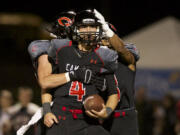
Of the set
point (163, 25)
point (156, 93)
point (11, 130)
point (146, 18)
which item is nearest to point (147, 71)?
point (156, 93)

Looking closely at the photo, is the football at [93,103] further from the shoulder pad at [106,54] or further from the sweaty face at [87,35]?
the sweaty face at [87,35]

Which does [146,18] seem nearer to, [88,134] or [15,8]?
[15,8]

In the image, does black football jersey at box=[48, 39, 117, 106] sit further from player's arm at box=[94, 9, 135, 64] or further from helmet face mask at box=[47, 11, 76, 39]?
helmet face mask at box=[47, 11, 76, 39]

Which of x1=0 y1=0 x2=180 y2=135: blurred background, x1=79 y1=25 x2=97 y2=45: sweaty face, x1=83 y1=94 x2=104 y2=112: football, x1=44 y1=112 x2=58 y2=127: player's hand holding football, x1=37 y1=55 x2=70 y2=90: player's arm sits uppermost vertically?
x1=79 y1=25 x2=97 y2=45: sweaty face

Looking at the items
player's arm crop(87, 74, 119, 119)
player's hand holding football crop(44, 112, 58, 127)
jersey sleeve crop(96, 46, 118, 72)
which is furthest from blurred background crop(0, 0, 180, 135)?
player's hand holding football crop(44, 112, 58, 127)

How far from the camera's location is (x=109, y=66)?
14.1ft

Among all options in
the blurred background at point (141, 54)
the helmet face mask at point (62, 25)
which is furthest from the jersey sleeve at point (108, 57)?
the blurred background at point (141, 54)

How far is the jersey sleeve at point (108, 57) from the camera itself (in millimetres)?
4285

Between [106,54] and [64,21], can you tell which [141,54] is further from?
[106,54]

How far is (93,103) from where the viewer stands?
4.03 metres

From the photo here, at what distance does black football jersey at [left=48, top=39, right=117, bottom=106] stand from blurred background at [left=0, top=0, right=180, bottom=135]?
344 cm

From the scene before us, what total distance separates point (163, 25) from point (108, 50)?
24.0 ft

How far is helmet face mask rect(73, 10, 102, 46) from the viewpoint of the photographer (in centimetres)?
429

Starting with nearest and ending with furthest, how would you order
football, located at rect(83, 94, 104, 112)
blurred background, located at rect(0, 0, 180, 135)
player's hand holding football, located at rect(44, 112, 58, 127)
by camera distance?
football, located at rect(83, 94, 104, 112) → player's hand holding football, located at rect(44, 112, 58, 127) → blurred background, located at rect(0, 0, 180, 135)
